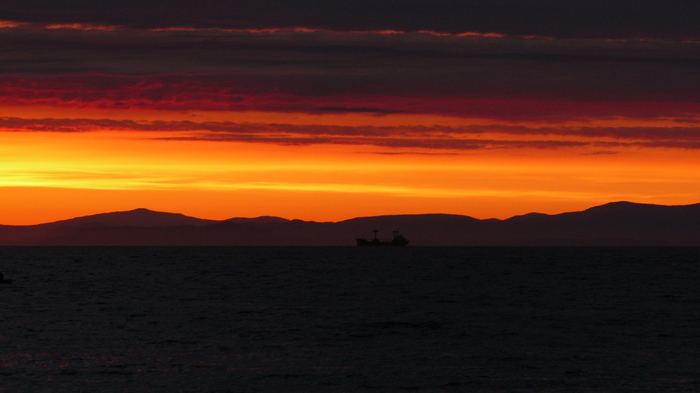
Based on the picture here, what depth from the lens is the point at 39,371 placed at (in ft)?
116

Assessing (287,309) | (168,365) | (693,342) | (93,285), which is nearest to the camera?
(168,365)

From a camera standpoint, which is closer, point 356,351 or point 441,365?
point 441,365

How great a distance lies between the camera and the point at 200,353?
1630 inches

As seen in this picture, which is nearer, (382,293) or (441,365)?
(441,365)

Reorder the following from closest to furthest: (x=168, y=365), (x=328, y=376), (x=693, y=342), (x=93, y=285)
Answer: (x=328, y=376)
(x=168, y=365)
(x=693, y=342)
(x=93, y=285)

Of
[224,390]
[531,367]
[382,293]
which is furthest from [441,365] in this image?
[382,293]

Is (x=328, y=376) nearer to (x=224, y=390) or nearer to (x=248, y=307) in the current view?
(x=224, y=390)

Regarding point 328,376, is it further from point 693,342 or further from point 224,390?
point 693,342

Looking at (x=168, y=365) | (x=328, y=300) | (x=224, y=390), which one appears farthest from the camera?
(x=328, y=300)

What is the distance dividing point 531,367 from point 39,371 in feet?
72.1

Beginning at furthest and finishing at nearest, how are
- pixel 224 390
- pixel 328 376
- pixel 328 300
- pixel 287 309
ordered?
pixel 328 300 → pixel 287 309 → pixel 328 376 → pixel 224 390

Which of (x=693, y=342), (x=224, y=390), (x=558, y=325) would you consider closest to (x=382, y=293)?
(x=558, y=325)

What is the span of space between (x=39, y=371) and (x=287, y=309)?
105 feet

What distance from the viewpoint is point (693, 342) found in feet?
149
